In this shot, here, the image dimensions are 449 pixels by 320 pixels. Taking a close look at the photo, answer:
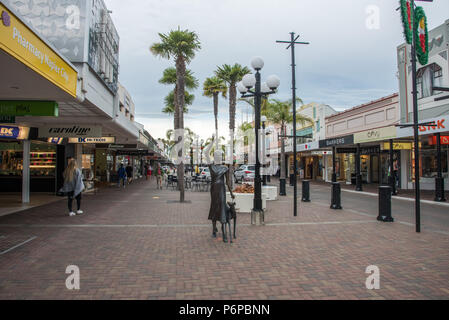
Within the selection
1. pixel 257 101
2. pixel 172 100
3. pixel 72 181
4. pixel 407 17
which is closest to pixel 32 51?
pixel 72 181

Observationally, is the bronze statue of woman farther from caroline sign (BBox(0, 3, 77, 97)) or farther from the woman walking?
the woman walking

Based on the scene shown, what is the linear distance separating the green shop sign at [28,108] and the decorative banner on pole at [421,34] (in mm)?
9575

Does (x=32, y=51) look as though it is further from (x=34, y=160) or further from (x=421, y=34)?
(x=34, y=160)

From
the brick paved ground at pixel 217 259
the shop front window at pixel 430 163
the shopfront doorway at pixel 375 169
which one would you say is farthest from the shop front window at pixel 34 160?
the shopfront doorway at pixel 375 169

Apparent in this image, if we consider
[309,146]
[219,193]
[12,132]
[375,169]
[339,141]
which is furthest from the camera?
[309,146]

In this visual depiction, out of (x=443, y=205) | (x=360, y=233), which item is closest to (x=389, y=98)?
(x=443, y=205)

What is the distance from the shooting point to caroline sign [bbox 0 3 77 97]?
492cm

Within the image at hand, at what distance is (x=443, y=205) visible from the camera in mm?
12852

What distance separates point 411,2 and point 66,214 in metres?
A: 11.3

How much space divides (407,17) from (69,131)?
487 inches

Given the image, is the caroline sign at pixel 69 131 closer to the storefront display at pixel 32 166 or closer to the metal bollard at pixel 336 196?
the storefront display at pixel 32 166

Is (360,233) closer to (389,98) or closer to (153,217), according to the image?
(153,217)

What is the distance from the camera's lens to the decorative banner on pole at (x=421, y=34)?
7.92m

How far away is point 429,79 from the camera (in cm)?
1836
